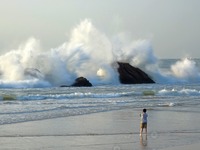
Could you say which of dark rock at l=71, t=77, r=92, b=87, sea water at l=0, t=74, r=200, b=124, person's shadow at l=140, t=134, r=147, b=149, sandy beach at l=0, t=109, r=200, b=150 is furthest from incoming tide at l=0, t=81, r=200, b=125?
dark rock at l=71, t=77, r=92, b=87

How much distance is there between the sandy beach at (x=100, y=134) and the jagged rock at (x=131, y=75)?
31.3 m

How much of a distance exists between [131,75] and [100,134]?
38612 millimetres

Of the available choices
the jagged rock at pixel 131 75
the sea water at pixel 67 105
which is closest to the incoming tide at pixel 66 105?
the sea water at pixel 67 105

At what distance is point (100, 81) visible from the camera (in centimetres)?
5284

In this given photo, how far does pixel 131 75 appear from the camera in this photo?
54625mm

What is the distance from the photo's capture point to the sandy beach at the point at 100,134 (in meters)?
13.9

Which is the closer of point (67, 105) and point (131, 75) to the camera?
point (67, 105)

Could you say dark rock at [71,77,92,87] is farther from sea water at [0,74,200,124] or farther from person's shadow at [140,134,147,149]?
person's shadow at [140,134,147,149]

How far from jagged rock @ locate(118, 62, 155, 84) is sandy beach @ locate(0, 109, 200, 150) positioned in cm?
3134

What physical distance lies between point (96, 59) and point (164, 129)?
3853 cm

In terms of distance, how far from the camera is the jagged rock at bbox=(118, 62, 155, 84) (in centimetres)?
5334

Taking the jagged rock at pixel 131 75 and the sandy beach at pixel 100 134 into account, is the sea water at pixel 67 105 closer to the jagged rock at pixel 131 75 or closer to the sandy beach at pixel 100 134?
the sandy beach at pixel 100 134

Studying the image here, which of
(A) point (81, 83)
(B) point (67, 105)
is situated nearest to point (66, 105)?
(B) point (67, 105)

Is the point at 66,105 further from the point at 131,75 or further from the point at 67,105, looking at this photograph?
the point at 131,75
